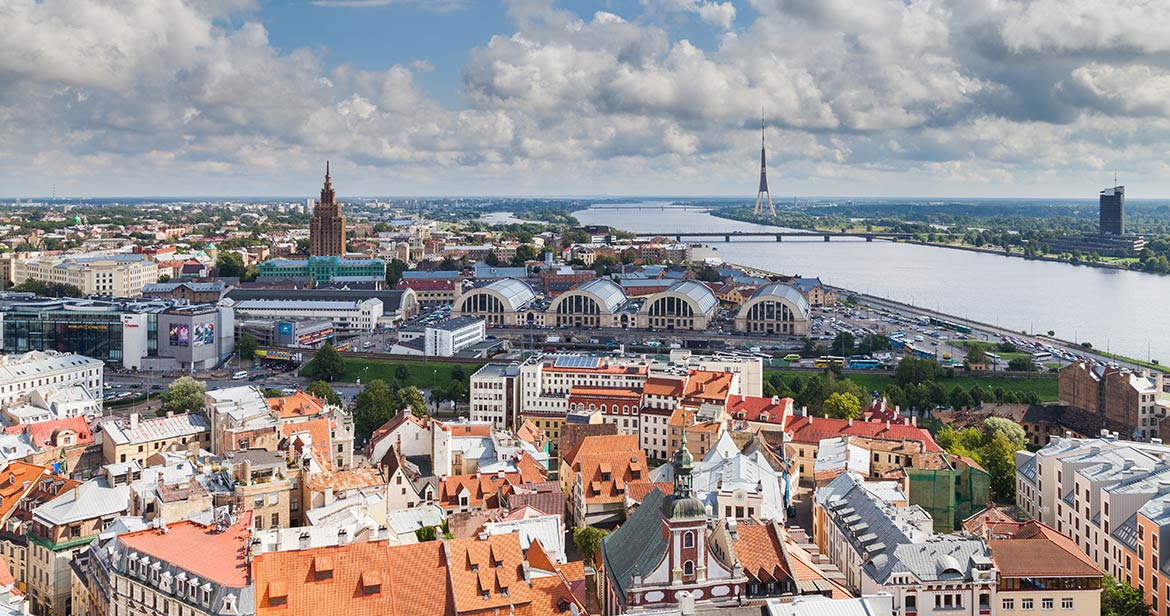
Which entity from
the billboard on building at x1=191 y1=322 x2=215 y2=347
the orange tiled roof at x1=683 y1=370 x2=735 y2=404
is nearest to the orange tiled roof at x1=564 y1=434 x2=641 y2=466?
the orange tiled roof at x1=683 y1=370 x2=735 y2=404

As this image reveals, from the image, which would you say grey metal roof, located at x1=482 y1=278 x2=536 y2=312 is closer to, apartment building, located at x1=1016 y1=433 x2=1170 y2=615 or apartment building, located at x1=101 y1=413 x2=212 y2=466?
apartment building, located at x1=101 y1=413 x2=212 y2=466

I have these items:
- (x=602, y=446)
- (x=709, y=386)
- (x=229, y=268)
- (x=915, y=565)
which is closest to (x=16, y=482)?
(x=602, y=446)

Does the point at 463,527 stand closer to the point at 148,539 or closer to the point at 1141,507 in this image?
the point at 148,539

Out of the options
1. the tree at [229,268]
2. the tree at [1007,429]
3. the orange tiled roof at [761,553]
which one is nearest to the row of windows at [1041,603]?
the orange tiled roof at [761,553]

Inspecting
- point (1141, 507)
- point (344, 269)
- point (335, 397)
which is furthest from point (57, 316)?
point (1141, 507)

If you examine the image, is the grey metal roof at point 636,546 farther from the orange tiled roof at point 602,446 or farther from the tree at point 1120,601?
the tree at point 1120,601
